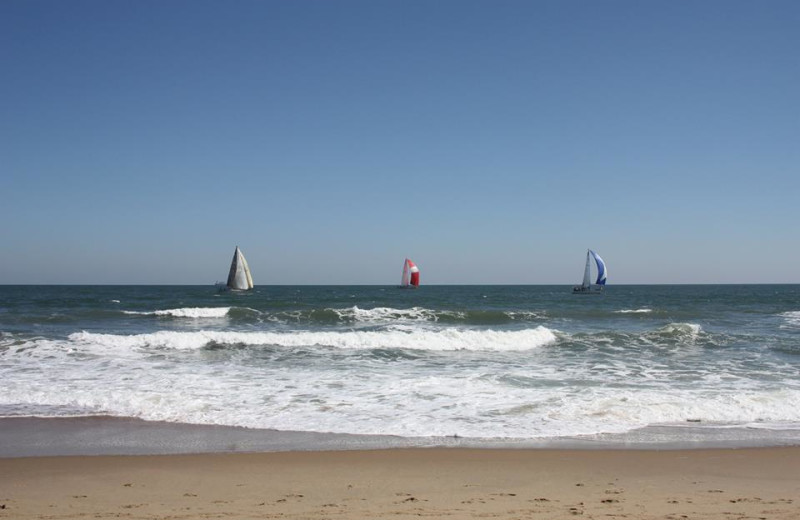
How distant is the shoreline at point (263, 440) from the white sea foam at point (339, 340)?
32.4 feet

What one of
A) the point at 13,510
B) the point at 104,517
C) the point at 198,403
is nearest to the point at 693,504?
the point at 104,517

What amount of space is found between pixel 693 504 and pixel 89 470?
594 cm

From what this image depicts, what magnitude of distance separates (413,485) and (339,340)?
13.6 metres

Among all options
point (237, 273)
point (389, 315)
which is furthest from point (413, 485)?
point (237, 273)

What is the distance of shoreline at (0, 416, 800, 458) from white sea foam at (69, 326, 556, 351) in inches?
389

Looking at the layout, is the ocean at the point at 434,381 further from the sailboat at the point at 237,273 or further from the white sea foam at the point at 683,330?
the sailboat at the point at 237,273

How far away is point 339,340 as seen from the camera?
61.8ft

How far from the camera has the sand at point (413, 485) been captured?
459cm

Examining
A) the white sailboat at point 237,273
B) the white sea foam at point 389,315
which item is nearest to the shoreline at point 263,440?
the white sea foam at point 389,315

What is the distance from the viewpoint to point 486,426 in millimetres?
7852

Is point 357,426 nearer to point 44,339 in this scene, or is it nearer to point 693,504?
point 693,504

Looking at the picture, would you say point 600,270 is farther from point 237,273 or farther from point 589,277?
point 237,273

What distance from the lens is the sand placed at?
4.59 meters

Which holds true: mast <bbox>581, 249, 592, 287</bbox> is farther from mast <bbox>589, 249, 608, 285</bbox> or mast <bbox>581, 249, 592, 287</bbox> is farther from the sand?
the sand
